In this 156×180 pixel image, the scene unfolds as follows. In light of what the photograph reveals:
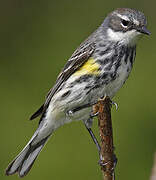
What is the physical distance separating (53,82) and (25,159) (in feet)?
3.38

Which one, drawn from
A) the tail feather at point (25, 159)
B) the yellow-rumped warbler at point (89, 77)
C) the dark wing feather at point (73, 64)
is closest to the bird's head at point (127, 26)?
the yellow-rumped warbler at point (89, 77)

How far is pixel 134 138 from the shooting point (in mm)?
5738

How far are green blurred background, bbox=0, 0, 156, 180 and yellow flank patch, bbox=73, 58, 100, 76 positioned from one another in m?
0.76

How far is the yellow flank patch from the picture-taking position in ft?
16.5

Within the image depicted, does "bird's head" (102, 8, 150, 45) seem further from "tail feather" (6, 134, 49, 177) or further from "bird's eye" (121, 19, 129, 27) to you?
"tail feather" (6, 134, 49, 177)

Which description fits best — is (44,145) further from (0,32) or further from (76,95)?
(0,32)

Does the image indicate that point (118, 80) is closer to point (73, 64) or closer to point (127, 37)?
point (127, 37)

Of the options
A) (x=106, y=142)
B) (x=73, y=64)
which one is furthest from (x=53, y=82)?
(x=106, y=142)

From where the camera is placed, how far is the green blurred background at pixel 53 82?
570 cm

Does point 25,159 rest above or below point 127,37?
below

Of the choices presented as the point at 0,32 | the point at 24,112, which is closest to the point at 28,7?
the point at 0,32

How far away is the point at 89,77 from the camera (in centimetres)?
506

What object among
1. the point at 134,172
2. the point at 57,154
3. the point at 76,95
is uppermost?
the point at 76,95

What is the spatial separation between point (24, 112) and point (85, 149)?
0.67 metres
